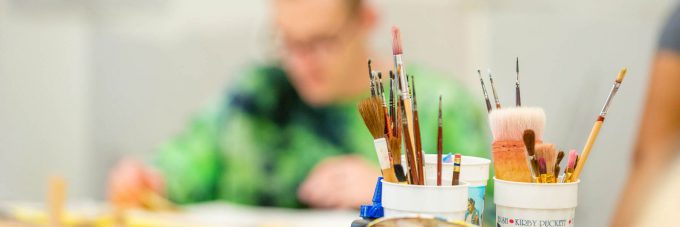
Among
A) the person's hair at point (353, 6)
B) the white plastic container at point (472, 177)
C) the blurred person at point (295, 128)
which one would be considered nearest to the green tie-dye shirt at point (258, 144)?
the blurred person at point (295, 128)

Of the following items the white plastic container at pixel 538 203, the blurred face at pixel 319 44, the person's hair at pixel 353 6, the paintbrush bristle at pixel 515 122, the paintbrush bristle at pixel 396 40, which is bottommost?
the white plastic container at pixel 538 203

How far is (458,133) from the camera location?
51.5 inches

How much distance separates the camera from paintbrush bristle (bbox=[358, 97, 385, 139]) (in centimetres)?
53

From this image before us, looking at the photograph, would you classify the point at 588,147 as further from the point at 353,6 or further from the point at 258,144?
the point at 258,144

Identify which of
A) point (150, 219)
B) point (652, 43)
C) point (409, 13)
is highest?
point (409, 13)

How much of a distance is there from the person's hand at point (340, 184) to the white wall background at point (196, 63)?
27 centimetres

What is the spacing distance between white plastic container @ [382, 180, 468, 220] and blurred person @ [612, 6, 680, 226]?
2.16 feet

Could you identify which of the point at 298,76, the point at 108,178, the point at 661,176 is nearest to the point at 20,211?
the point at 108,178

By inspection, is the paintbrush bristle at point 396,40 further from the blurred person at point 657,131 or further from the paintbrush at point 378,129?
the blurred person at point 657,131

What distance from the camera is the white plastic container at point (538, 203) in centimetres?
53

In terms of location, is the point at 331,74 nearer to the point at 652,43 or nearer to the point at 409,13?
the point at 409,13

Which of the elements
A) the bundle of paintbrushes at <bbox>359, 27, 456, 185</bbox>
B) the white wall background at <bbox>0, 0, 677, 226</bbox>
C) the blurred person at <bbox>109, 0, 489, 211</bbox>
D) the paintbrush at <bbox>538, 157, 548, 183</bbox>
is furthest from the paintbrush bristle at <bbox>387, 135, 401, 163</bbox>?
the blurred person at <bbox>109, 0, 489, 211</bbox>

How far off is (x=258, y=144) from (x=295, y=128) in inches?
4.1

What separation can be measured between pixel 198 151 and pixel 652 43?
1.05 metres
